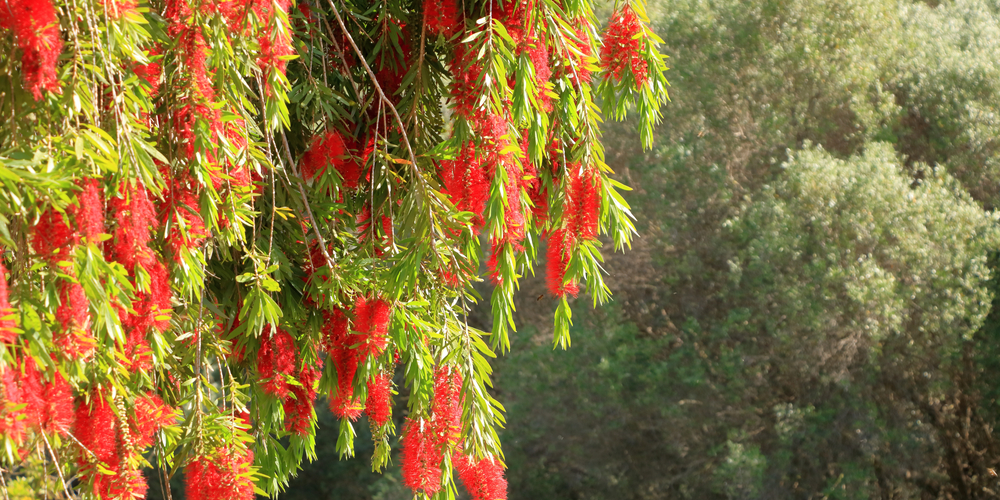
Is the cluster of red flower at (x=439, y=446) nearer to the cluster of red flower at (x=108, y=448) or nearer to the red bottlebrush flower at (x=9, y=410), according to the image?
the cluster of red flower at (x=108, y=448)

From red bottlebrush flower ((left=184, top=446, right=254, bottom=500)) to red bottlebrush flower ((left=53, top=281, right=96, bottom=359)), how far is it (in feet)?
1.18

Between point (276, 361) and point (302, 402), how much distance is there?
0.96ft

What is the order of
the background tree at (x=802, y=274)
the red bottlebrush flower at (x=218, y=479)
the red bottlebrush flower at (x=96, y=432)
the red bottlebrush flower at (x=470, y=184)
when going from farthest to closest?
the background tree at (x=802, y=274)
the red bottlebrush flower at (x=470, y=184)
the red bottlebrush flower at (x=218, y=479)
the red bottlebrush flower at (x=96, y=432)

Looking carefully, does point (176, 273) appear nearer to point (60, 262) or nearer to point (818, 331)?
point (60, 262)

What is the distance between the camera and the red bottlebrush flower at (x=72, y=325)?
1.05 metres

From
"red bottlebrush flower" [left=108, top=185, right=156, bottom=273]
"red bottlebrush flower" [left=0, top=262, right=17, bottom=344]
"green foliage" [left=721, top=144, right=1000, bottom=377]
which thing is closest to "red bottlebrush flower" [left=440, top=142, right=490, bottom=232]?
"red bottlebrush flower" [left=108, top=185, right=156, bottom=273]

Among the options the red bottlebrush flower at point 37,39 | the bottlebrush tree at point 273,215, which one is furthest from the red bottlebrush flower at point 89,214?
the red bottlebrush flower at point 37,39

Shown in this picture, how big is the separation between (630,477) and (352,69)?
5.86 meters

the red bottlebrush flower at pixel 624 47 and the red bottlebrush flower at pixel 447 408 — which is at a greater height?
the red bottlebrush flower at pixel 624 47

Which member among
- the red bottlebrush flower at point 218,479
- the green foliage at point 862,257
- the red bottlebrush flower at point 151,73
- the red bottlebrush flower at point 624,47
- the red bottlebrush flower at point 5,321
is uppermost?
the green foliage at point 862,257

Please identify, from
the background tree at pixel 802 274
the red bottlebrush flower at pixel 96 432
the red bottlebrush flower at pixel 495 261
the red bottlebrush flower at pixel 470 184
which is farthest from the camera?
the background tree at pixel 802 274

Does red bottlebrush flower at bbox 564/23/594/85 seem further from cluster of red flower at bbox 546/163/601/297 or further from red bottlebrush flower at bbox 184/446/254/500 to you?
red bottlebrush flower at bbox 184/446/254/500

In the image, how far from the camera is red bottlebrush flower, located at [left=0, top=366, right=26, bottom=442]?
0.91 m

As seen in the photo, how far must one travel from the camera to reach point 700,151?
6613 millimetres
